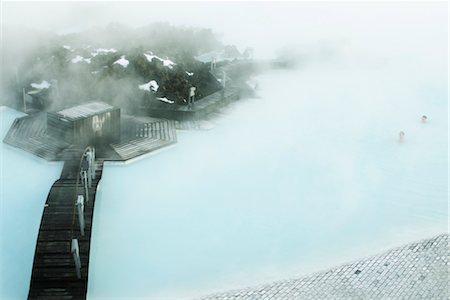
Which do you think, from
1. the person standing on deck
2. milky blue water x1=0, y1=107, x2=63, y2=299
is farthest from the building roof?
the person standing on deck

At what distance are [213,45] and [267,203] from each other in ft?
65.4

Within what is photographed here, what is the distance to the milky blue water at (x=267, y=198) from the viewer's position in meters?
12.2

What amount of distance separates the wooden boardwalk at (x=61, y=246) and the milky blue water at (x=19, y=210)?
0.60m

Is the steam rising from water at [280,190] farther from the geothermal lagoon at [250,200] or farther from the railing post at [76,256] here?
the railing post at [76,256]

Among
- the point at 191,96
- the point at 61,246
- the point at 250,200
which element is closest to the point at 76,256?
the point at 61,246

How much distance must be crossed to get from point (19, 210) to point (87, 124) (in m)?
4.51

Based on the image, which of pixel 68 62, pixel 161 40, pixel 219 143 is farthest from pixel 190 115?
pixel 161 40

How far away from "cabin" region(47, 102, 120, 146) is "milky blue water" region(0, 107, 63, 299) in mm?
1346

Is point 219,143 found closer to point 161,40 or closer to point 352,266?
point 352,266

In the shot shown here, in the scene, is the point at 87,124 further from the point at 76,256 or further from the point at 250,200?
the point at 76,256

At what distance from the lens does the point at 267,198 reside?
50.3 ft

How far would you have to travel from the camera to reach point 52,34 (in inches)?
1084

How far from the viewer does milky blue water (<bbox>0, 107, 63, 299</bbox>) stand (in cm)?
1140

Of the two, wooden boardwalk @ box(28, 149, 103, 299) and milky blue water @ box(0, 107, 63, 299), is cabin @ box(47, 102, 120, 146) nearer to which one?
milky blue water @ box(0, 107, 63, 299)
